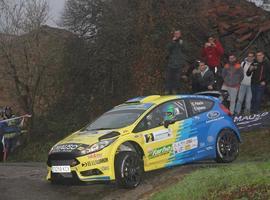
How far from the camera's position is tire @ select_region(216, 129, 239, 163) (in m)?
12.8

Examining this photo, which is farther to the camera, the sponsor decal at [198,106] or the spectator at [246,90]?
the spectator at [246,90]

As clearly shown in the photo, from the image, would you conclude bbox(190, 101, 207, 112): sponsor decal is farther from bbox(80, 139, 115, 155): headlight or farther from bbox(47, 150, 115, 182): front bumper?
bbox(47, 150, 115, 182): front bumper

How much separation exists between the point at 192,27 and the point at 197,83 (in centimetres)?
599

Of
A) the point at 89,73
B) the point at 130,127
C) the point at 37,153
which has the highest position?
the point at 89,73

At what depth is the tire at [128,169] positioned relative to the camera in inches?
420

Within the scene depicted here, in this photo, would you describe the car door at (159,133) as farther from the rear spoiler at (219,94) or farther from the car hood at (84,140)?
the rear spoiler at (219,94)

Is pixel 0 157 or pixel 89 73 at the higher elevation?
pixel 89 73

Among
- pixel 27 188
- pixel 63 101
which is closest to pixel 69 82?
pixel 63 101

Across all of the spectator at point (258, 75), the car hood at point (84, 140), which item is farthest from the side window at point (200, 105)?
the spectator at point (258, 75)

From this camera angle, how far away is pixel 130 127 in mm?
11234

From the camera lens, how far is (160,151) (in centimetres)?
1155

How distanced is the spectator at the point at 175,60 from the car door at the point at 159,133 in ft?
15.8

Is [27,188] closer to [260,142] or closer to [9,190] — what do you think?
[9,190]

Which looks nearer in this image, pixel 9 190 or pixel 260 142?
pixel 9 190
